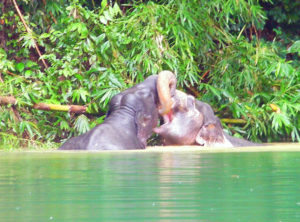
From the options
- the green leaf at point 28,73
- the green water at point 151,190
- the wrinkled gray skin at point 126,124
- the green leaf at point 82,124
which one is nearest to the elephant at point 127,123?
the wrinkled gray skin at point 126,124

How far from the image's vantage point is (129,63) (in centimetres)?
1072

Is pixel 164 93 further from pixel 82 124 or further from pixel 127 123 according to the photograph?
pixel 82 124

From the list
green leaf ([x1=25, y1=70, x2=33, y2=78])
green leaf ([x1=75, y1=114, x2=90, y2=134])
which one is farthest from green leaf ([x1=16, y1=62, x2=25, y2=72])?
green leaf ([x1=75, y1=114, x2=90, y2=134])

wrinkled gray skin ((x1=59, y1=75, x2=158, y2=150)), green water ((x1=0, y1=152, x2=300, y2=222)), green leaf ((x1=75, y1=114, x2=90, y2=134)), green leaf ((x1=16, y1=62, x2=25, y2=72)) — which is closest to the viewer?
green water ((x1=0, y1=152, x2=300, y2=222))

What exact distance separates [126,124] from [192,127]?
0.78 m

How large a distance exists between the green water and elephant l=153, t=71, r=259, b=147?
275 centimetres

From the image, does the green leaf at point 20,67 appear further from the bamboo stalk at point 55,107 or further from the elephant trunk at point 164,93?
the elephant trunk at point 164,93

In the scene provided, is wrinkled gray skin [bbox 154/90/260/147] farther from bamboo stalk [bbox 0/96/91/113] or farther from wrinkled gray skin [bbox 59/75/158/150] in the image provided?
bamboo stalk [bbox 0/96/91/113]

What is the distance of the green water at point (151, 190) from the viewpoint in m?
3.29

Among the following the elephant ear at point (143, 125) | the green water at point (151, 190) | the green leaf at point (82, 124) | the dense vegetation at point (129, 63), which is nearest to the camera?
the green water at point (151, 190)

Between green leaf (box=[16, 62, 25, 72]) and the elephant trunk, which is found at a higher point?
the elephant trunk

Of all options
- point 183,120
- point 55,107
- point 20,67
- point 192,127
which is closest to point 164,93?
point 183,120

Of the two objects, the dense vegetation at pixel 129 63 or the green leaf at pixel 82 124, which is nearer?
the green leaf at pixel 82 124

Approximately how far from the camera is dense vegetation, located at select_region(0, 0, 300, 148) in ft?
34.1
